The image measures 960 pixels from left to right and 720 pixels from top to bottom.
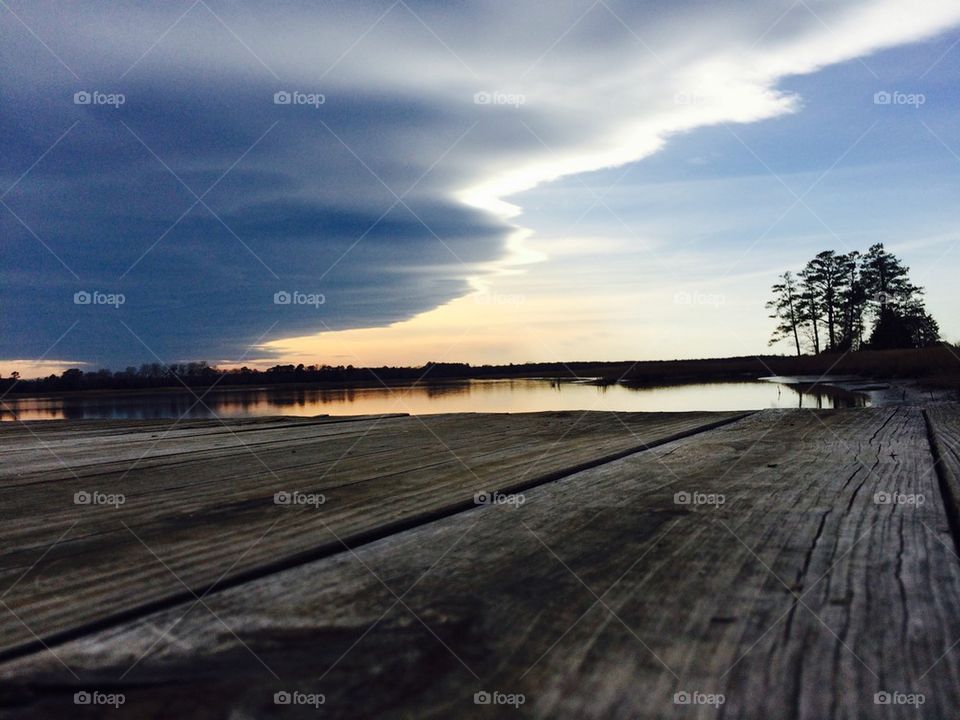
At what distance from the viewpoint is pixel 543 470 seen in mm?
2381

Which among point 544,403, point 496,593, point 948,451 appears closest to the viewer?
point 496,593

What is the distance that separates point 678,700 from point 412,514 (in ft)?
3.32

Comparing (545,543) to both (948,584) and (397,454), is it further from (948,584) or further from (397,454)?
(397,454)

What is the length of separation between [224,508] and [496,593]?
3.72 feet

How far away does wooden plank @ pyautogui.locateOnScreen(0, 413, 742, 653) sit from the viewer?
1.27 meters

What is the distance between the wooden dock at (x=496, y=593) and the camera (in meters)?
0.84

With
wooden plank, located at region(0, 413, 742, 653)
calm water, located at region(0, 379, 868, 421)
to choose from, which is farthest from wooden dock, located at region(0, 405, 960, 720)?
calm water, located at region(0, 379, 868, 421)

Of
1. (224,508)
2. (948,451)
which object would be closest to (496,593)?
(224,508)

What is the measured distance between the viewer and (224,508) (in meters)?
1.97

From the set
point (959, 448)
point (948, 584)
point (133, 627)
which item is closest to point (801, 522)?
point (948, 584)

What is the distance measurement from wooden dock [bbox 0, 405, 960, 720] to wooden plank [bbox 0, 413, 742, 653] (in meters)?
0.01

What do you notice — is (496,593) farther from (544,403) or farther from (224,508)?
(544,403)

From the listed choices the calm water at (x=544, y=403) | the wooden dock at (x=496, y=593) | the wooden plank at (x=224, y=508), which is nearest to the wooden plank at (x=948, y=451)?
the wooden dock at (x=496, y=593)

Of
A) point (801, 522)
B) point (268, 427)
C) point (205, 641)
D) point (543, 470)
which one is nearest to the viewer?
point (205, 641)
